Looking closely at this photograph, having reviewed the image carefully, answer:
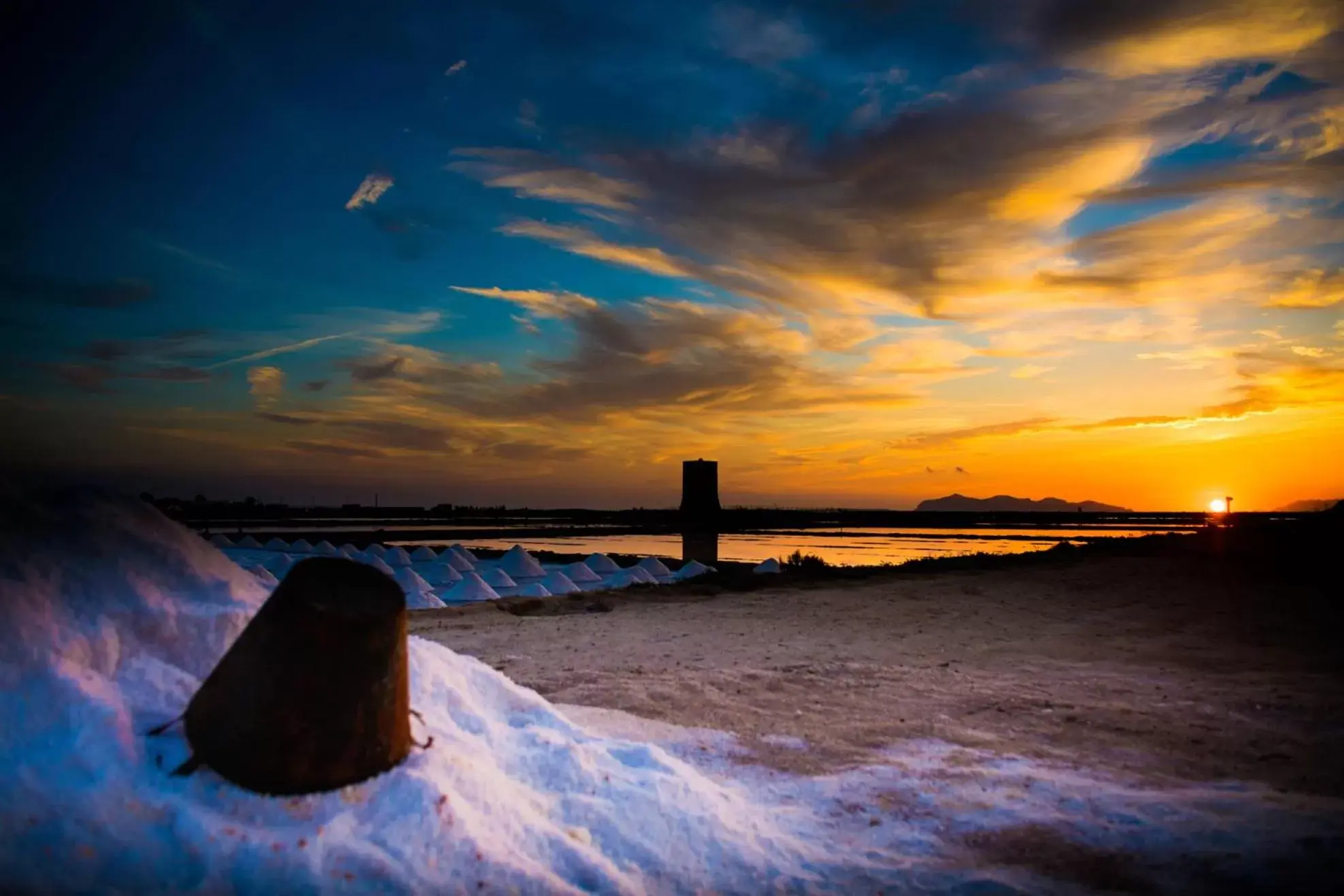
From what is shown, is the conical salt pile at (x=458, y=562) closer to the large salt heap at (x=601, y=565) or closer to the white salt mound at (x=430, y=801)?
the large salt heap at (x=601, y=565)

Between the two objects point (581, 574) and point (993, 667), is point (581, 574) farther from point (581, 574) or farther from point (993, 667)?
point (993, 667)

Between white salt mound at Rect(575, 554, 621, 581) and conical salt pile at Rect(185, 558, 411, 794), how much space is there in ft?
66.5

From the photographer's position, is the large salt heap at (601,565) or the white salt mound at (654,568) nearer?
the white salt mound at (654,568)

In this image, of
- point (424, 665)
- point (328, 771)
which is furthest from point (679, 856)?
point (424, 665)

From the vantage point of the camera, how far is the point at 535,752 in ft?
16.2

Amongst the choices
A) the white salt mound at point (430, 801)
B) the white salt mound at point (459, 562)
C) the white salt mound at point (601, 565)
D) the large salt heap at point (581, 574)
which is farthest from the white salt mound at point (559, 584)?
the white salt mound at point (430, 801)

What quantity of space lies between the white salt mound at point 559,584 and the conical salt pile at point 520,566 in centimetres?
206

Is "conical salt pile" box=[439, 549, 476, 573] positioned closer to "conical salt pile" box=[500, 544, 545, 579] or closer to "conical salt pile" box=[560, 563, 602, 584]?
"conical salt pile" box=[500, 544, 545, 579]

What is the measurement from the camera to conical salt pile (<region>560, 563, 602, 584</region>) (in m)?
22.6

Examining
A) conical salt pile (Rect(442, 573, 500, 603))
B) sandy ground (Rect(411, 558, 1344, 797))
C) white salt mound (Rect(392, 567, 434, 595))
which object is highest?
sandy ground (Rect(411, 558, 1344, 797))

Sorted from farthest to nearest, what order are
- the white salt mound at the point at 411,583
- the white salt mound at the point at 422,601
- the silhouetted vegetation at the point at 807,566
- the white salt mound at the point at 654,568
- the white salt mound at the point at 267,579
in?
the white salt mound at the point at 654,568
the silhouetted vegetation at the point at 807,566
the white salt mound at the point at 411,583
the white salt mound at the point at 422,601
the white salt mound at the point at 267,579

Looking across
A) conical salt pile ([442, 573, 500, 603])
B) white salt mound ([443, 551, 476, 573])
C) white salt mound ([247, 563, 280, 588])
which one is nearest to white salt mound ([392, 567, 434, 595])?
conical salt pile ([442, 573, 500, 603])

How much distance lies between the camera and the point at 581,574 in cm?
2319

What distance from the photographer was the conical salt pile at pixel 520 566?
24.3 metres
